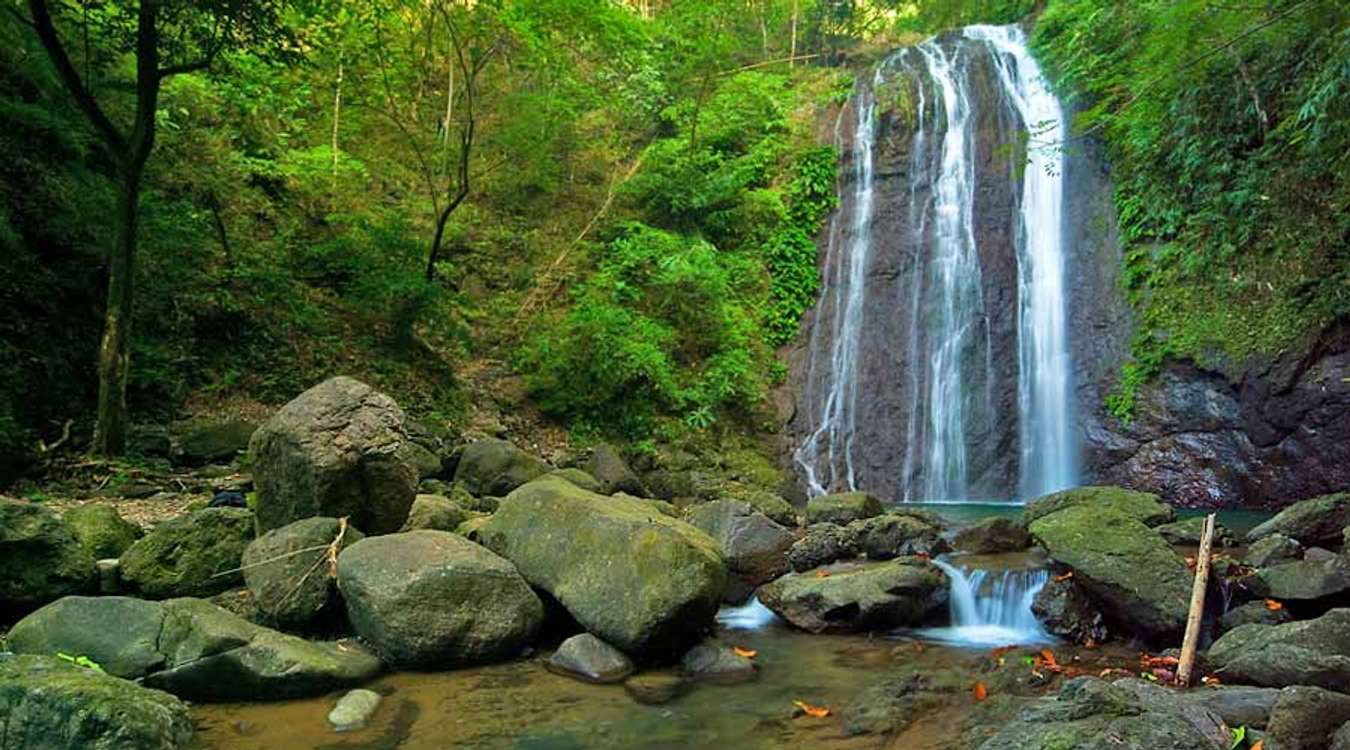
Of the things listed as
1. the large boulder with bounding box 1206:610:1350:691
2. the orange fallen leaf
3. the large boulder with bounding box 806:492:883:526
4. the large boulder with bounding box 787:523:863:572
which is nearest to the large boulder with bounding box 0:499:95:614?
the orange fallen leaf

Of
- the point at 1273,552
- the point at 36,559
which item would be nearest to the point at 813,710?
the point at 1273,552

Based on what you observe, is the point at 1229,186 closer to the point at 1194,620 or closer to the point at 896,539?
the point at 896,539

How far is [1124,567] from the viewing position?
5426 mm

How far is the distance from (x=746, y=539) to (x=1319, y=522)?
15.9 ft

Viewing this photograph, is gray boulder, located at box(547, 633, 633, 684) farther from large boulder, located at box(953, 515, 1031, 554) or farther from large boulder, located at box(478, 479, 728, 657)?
large boulder, located at box(953, 515, 1031, 554)

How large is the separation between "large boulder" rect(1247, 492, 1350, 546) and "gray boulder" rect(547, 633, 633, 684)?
577cm

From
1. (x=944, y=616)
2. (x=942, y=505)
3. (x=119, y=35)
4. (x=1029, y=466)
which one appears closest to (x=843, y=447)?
(x=942, y=505)

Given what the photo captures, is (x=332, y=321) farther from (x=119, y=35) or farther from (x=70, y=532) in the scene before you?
(x=70, y=532)

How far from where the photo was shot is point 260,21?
8.04 meters

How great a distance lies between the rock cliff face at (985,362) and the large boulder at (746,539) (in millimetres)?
5404

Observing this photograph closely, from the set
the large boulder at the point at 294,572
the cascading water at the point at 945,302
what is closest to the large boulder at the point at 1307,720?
the large boulder at the point at 294,572

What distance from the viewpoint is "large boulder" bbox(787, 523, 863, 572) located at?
7.41 m

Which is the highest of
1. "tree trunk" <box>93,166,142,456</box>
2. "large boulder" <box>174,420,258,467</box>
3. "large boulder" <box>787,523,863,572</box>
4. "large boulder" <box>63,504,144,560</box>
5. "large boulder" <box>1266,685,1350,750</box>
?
"tree trunk" <box>93,166,142,456</box>

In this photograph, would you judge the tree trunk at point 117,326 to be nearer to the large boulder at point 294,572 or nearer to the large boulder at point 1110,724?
the large boulder at point 294,572
